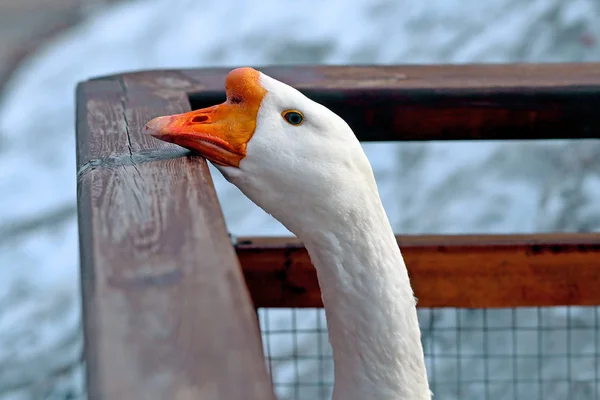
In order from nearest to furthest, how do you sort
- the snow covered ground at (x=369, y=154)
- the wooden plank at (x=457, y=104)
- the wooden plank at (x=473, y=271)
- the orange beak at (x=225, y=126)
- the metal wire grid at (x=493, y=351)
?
the orange beak at (x=225, y=126) → the wooden plank at (x=457, y=104) → the wooden plank at (x=473, y=271) → the metal wire grid at (x=493, y=351) → the snow covered ground at (x=369, y=154)

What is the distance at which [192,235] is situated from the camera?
0.72 m

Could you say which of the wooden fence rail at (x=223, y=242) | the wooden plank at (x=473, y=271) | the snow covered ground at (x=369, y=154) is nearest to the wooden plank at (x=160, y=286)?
the wooden fence rail at (x=223, y=242)

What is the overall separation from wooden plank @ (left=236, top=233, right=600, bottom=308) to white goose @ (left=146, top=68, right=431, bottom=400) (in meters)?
0.44

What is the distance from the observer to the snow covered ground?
3.72 m

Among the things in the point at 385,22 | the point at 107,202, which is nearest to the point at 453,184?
the point at 385,22

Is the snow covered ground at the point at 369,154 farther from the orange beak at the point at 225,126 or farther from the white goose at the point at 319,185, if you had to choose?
the orange beak at the point at 225,126

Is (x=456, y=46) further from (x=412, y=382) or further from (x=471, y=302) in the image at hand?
(x=412, y=382)


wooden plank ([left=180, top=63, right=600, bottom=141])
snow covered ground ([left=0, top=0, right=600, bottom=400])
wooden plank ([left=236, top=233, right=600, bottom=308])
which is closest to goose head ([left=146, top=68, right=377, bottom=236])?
wooden plank ([left=180, top=63, right=600, bottom=141])

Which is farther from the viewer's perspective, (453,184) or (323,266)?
(453,184)

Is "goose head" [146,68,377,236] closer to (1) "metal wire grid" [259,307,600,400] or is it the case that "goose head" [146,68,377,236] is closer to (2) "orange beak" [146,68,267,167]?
(2) "orange beak" [146,68,267,167]

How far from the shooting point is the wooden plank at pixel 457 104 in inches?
51.9

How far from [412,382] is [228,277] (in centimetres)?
49

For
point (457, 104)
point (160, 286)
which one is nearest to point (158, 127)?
point (160, 286)

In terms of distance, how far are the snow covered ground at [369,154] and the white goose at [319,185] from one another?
1860 mm
